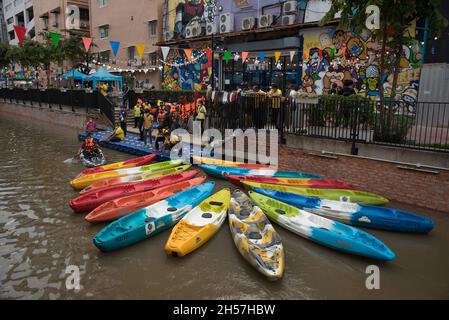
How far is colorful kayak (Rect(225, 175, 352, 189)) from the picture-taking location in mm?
10234

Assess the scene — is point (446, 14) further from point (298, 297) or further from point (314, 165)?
point (298, 297)

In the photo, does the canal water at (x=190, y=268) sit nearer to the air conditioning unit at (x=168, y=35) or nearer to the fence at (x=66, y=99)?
the fence at (x=66, y=99)

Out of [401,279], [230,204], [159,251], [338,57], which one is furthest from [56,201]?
[338,57]

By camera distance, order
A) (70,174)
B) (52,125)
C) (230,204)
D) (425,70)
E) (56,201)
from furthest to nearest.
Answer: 1. (52,125)
2. (425,70)
3. (70,174)
4. (56,201)
5. (230,204)

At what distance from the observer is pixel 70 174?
41.1ft

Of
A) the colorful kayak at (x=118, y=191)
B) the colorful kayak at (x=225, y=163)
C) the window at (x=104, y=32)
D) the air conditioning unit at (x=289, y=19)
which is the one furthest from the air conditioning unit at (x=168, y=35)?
the colorful kayak at (x=118, y=191)

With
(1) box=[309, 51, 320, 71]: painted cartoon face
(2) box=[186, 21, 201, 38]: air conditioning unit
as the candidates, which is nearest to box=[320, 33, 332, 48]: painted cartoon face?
(1) box=[309, 51, 320, 71]: painted cartoon face

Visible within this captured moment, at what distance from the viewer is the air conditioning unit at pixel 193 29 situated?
23.2m

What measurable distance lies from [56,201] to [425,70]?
14246mm

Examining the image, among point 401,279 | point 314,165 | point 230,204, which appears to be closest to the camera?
point 401,279

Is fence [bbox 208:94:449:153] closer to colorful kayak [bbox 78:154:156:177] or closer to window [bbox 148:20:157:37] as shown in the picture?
colorful kayak [bbox 78:154:156:177]

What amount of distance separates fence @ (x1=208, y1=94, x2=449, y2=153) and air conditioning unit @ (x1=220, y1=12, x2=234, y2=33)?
9.42 meters

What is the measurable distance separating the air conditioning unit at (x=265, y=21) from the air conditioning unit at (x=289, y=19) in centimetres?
76

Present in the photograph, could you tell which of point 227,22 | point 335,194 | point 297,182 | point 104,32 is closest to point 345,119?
point 297,182
